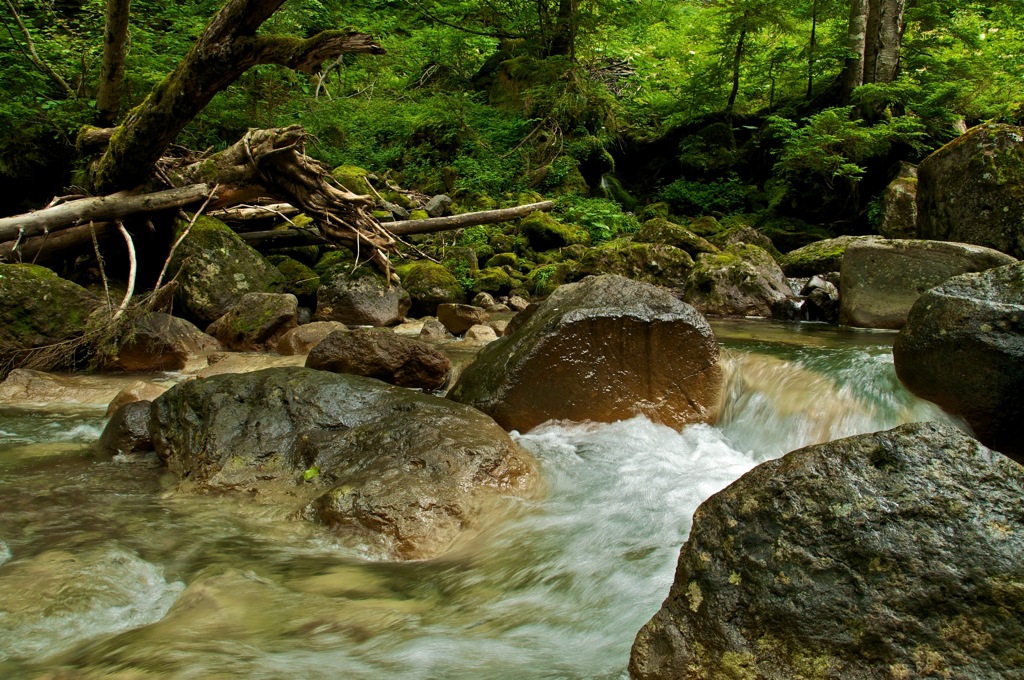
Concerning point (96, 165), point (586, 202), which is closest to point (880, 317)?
point (586, 202)

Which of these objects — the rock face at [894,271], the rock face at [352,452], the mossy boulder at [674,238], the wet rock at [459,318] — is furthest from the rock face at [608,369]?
the mossy boulder at [674,238]

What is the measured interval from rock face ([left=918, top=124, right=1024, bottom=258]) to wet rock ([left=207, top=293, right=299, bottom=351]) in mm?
8289

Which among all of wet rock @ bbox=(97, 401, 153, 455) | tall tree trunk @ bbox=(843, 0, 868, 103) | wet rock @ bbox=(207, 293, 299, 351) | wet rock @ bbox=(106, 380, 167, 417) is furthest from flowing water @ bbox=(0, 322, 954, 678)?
tall tree trunk @ bbox=(843, 0, 868, 103)

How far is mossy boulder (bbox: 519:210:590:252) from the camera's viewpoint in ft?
45.0

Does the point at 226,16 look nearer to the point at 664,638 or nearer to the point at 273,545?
the point at 273,545

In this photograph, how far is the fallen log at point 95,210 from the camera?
7203 mm

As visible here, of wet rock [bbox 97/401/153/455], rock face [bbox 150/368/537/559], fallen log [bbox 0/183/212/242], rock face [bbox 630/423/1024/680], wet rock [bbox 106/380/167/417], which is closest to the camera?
rock face [bbox 630/423/1024/680]

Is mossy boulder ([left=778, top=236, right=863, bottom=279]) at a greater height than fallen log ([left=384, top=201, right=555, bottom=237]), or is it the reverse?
fallen log ([left=384, top=201, right=555, bottom=237])

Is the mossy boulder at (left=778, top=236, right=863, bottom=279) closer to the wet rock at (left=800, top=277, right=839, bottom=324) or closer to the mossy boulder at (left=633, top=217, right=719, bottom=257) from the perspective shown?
the wet rock at (left=800, top=277, right=839, bottom=324)

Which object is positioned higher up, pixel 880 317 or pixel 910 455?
pixel 910 455

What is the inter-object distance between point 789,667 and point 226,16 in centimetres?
755

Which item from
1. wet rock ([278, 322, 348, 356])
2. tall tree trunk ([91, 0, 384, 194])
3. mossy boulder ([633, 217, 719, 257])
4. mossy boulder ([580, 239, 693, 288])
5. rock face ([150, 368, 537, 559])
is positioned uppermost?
tall tree trunk ([91, 0, 384, 194])

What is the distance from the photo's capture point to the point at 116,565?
2.88 m

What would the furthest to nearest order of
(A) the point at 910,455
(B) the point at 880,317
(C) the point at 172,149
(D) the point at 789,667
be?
(C) the point at 172,149 < (B) the point at 880,317 < (A) the point at 910,455 < (D) the point at 789,667
